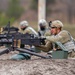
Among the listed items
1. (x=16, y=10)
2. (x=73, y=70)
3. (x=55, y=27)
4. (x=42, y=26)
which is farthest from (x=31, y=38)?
(x=16, y=10)

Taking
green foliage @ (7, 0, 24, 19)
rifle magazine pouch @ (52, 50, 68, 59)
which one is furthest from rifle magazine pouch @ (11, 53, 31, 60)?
green foliage @ (7, 0, 24, 19)

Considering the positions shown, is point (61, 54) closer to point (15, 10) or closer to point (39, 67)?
point (39, 67)

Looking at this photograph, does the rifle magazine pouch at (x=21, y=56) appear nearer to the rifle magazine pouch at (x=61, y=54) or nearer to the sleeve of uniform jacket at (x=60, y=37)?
the sleeve of uniform jacket at (x=60, y=37)

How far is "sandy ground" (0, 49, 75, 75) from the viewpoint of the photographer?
1233 centimetres

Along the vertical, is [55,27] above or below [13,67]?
above

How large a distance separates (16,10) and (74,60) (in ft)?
185

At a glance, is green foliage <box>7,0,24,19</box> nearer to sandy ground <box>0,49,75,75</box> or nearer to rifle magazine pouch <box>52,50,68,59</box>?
rifle magazine pouch <box>52,50,68,59</box>

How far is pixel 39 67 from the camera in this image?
1263 centimetres

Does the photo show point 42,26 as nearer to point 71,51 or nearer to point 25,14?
point 71,51

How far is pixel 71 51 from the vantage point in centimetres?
1470

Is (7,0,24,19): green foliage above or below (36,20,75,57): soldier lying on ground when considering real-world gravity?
above

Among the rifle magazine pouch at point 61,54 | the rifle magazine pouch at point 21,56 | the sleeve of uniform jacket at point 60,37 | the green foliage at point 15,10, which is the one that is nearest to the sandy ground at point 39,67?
the rifle magazine pouch at point 61,54

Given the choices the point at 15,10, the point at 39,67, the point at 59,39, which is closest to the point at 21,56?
the point at 59,39

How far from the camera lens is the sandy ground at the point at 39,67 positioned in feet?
40.4
